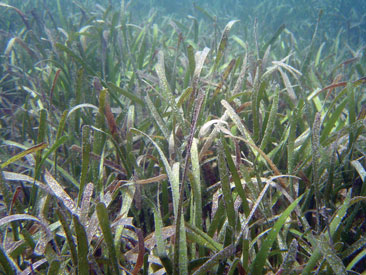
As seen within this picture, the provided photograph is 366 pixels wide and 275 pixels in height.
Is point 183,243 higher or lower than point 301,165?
lower

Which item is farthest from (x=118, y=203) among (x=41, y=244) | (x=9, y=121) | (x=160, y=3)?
(x=160, y=3)

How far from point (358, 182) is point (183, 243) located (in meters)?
1.15

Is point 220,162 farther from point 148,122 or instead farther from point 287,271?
point 148,122

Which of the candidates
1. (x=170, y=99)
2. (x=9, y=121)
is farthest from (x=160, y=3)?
(x=170, y=99)

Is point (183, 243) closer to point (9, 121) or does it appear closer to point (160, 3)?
point (9, 121)

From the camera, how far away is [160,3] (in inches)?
516

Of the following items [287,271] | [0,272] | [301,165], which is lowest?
[0,272]

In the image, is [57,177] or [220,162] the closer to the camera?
[220,162]

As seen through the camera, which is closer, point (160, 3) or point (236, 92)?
point (236, 92)

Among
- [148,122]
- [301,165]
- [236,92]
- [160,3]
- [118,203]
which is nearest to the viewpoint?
[301,165]

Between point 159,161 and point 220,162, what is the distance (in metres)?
0.50

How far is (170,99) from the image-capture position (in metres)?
1.33

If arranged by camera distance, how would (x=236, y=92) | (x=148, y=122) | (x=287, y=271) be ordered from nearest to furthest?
1. (x=287, y=271)
2. (x=148, y=122)
3. (x=236, y=92)

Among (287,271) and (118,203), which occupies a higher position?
(287,271)
